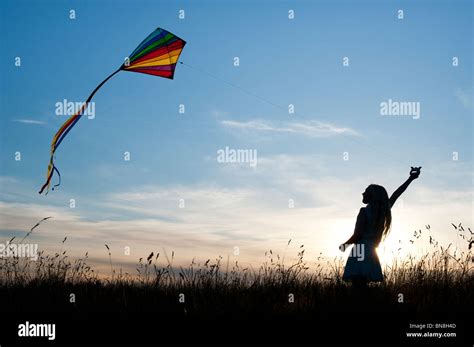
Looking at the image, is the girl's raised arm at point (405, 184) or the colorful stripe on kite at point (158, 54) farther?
the colorful stripe on kite at point (158, 54)

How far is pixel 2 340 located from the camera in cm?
685

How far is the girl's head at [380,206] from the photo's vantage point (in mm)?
8383

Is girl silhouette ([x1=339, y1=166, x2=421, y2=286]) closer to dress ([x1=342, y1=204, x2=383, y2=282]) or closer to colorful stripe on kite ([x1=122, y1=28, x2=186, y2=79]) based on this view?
dress ([x1=342, y1=204, x2=383, y2=282])

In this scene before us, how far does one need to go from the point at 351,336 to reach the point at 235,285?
2.58m

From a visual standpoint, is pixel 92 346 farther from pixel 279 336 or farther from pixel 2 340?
pixel 279 336

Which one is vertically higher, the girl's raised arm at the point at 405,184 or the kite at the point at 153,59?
the kite at the point at 153,59

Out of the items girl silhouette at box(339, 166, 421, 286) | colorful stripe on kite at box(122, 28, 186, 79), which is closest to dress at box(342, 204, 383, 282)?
girl silhouette at box(339, 166, 421, 286)

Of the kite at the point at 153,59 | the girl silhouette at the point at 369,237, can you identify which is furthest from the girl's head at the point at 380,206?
the kite at the point at 153,59

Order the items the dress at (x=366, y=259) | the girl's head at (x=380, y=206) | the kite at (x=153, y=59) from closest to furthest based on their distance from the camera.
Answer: the dress at (x=366, y=259)
the girl's head at (x=380, y=206)
the kite at (x=153, y=59)

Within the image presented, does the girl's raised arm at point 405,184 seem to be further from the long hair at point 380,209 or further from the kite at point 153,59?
the kite at point 153,59

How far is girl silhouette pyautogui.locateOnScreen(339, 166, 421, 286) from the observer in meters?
8.16

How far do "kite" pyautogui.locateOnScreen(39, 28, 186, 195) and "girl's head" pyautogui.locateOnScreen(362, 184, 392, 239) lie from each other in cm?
424

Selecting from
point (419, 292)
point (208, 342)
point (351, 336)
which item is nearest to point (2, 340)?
point (208, 342)

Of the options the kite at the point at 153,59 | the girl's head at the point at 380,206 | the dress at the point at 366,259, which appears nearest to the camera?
the dress at the point at 366,259
